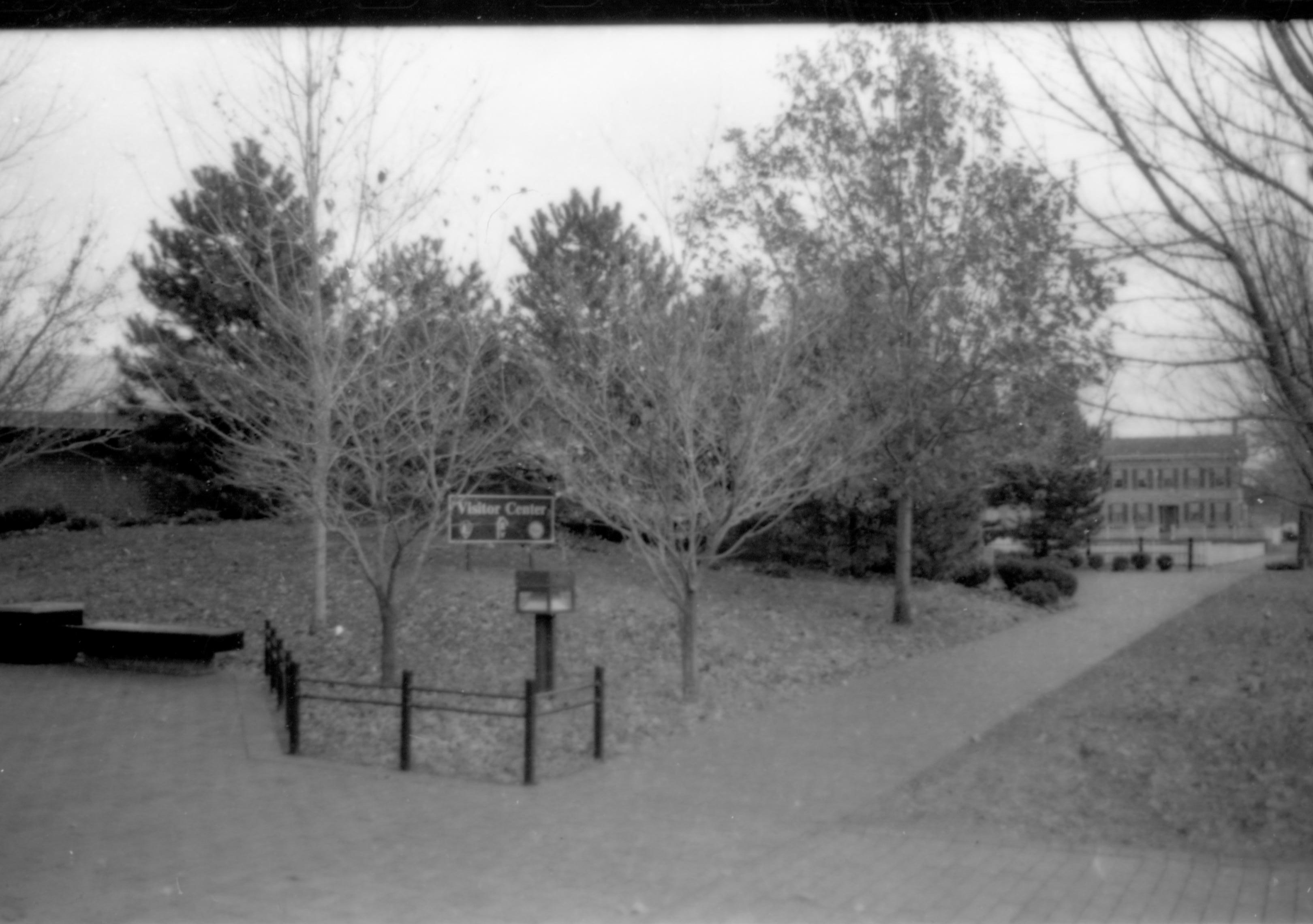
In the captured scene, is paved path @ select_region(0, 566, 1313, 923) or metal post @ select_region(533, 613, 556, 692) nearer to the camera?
paved path @ select_region(0, 566, 1313, 923)

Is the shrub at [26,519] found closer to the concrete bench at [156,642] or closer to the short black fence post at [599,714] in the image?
the concrete bench at [156,642]

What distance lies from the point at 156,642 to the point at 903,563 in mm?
11288

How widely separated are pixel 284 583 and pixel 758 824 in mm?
13789

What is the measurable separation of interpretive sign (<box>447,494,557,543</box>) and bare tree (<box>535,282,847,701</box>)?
4.75ft

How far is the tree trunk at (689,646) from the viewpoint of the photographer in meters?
13.0

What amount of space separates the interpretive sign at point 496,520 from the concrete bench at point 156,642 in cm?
A: 488

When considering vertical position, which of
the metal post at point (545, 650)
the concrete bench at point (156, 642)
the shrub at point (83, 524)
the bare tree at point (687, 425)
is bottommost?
the concrete bench at point (156, 642)

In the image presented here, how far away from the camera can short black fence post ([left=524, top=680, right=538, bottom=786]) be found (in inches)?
354

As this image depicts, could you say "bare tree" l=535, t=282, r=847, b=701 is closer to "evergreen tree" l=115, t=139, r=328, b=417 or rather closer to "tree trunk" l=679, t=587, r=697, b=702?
"tree trunk" l=679, t=587, r=697, b=702

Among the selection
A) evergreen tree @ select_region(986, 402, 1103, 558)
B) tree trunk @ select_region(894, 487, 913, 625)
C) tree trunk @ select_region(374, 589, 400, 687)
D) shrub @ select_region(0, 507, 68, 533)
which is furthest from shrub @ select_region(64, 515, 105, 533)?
evergreen tree @ select_region(986, 402, 1103, 558)

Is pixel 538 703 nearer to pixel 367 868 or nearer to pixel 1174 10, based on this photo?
pixel 367 868

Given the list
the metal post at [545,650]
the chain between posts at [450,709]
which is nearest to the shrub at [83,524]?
the chain between posts at [450,709]

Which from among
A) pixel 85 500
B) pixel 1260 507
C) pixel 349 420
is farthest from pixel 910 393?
pixel 1260 507

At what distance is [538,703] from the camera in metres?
11.7
